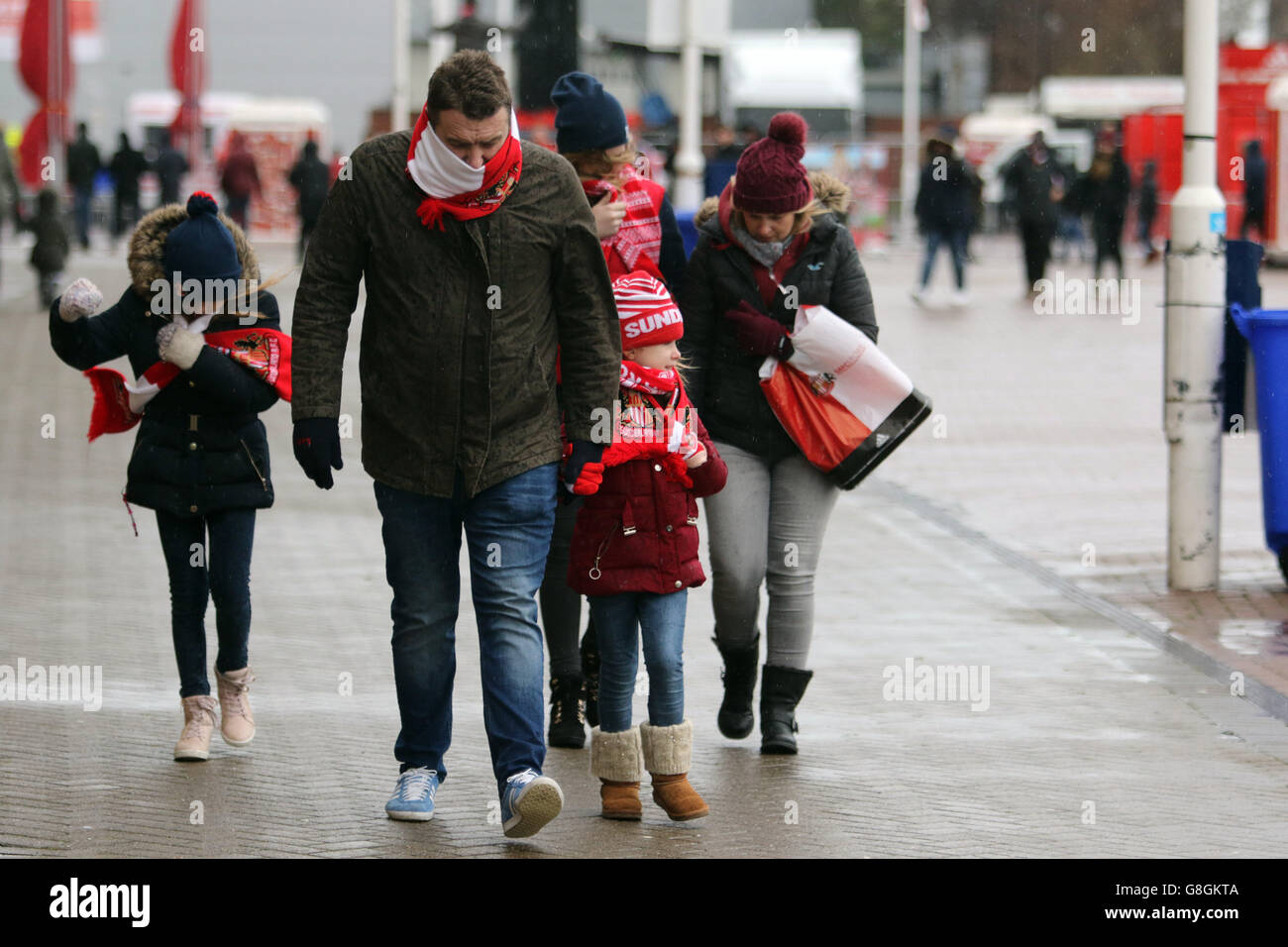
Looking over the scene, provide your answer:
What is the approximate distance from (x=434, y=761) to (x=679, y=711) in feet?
2.00

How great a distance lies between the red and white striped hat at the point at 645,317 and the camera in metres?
5.31

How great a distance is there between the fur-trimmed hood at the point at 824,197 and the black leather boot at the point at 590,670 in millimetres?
1229

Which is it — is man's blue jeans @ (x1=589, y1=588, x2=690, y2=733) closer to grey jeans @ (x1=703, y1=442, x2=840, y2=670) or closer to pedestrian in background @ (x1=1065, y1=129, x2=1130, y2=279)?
grey jeans @ (x1=703, y1=442, x2=840, y2=670)

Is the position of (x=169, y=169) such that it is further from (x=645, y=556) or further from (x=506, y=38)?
(x=645, y=556)

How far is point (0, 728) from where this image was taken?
19.9ft

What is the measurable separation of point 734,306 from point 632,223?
410 millimetres

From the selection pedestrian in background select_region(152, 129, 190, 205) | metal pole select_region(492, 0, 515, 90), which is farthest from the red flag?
metal pole select_region(492, 0, 515, 90)

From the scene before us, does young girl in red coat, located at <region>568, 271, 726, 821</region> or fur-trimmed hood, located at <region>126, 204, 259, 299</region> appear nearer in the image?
young girl in red coat, located at <region>568, 271, 726, 821</region>

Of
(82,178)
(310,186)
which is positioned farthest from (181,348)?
(82,178)

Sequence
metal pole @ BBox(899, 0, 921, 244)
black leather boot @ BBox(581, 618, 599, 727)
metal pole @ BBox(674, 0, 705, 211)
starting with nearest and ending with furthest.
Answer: black leather boot @ BBox(581, 618, 599, 727) → metal pole @ BBox(674, 0, 705, 211) → metal pole @ BBox(899, 0, 921, 244)

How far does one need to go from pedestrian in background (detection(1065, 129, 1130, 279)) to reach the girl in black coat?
66.4ft

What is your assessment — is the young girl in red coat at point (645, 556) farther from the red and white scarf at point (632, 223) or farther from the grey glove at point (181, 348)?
the grey glove at point (181, 348)

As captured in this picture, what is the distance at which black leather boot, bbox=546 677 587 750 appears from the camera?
19.9 feet

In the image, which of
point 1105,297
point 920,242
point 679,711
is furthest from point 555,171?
point 920,242
